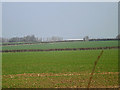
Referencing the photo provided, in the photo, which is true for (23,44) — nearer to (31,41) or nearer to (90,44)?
(31,41)

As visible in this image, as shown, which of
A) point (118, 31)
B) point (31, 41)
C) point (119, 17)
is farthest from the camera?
point (31, 41)

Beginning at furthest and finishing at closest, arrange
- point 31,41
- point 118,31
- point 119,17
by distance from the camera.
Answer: point 31,41
point 119,17
point 118,31

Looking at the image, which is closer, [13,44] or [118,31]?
[118,31]

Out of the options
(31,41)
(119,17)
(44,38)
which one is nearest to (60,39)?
(44,38)

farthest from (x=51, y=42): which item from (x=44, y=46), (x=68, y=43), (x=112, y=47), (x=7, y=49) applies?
(x=112, y=47)

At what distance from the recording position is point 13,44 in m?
30.2

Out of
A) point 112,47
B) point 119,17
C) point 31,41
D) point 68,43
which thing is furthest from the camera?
point 68,43

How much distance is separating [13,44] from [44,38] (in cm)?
472

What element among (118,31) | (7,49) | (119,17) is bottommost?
(7,49)

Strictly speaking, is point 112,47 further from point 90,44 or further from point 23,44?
point 23,44

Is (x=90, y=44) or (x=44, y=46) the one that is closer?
(x=90, y=44)

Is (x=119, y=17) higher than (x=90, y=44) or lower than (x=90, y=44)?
higher

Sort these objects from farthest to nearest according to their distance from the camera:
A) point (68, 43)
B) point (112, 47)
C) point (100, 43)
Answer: point (68, 43) < point (100, 43) < point (112, 47)

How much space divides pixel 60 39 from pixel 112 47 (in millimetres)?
6665
